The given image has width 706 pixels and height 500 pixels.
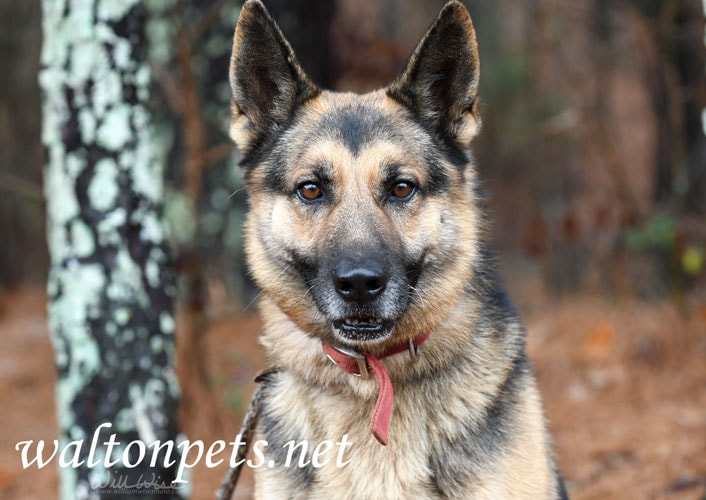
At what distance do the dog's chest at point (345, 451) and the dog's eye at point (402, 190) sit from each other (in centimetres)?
88

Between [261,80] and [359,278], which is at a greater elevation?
[261,80]

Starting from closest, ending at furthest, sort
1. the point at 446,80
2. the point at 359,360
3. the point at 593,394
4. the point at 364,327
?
the point at 364,327 < the point at 359,360 < the point at 446,80 < the point at 593,394

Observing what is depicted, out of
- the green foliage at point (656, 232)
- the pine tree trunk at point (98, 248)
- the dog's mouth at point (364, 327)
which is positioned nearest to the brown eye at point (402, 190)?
the dog's mouth at point (364, 327)

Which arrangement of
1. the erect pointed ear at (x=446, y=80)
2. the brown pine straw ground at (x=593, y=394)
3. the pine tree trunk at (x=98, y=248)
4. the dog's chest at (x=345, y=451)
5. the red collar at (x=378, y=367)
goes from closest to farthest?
1. the red collar at (x=378, y=367)
2. the dog's chest at (x=345, y=451)
3. the erect pointed ear at (x=446, y=80)
4. the pine tree trunk at (x=98, y=248)
5. the brown pine straw ground at (x=593, y=394)

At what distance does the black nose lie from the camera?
Answer: 280 centimetres

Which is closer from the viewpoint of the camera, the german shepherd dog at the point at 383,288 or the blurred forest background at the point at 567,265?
the german shepherd dog at the point at 383,288

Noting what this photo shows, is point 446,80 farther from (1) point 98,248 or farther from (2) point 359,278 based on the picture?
(1) point 98,248

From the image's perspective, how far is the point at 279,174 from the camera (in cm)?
336

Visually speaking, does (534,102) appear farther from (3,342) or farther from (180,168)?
(3,342)

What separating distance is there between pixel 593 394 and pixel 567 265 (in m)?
3.82

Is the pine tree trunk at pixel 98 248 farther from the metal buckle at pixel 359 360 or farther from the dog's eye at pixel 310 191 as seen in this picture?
the metal buckle at pixel 359 360

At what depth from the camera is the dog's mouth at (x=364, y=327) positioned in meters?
2.91

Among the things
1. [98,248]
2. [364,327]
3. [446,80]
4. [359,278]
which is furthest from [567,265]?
[359,278]

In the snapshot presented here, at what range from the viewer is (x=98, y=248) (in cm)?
384
